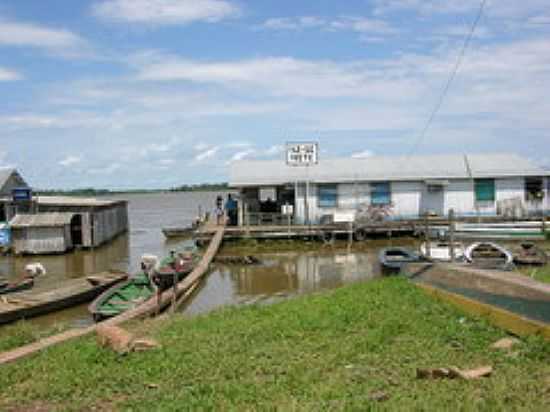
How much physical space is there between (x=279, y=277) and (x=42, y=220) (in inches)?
616

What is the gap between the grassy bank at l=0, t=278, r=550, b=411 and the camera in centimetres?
609

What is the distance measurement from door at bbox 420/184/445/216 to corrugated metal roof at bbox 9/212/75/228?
19.8 metres

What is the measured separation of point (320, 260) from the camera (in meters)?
28.1

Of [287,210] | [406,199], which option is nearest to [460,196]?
[406,199]

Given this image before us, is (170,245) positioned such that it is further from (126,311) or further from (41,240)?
(126,311)

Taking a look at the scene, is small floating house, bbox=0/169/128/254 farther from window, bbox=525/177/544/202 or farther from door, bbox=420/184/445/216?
window, bbox=525/177/544/202

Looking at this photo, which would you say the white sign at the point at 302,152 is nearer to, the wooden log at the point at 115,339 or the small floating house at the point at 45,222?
the small floating house at the point at 45,222

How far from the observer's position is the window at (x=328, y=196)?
34000 millimetres

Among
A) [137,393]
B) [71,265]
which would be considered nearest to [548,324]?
[137,393]

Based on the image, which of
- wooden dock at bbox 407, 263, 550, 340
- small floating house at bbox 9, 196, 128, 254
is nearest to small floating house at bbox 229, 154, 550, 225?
small floating house at bbox 9, 196, 128, 254

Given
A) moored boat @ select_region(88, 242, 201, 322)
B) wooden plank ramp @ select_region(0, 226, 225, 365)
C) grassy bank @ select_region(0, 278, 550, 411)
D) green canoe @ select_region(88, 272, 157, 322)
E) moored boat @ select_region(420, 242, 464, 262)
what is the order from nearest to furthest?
grassy bank @ select_region(0, 278, 550, 411) → wooden plank ramp @ select_region(0, 226, 225, 365) → green canoe @ select_region(88, 272, 157, 322) → moored boat @ select_region(88, 242, 201, 322) → moored boat @ select_region(420, 242, 464, 262)

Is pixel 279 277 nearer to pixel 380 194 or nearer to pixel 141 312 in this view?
pixel 141 312

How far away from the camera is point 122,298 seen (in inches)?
693

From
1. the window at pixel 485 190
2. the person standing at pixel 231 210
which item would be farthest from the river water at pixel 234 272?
the window at pixel 485 190
